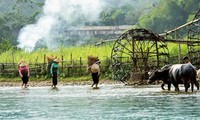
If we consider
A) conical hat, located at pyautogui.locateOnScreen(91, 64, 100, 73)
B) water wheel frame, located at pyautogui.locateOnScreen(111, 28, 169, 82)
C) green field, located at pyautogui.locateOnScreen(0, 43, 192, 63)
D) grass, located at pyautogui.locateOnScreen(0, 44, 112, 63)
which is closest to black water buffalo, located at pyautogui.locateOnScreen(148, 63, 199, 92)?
conical hat, located at pyautogui.locateOnScreen(91, 64, 100, 73)

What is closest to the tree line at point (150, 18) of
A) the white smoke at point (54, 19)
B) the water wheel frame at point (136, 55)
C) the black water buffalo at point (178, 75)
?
the white smoke at point (54, 19)

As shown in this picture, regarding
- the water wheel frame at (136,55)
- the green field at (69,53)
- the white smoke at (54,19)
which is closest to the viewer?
the water wheel frame at (136,55)

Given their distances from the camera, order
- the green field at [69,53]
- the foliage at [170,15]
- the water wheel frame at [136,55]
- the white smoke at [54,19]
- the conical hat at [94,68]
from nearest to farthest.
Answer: the conical hat at [94,68] → the water wheel frame at [136,55] → the green field at [69,53] → the white smoke at [54,19] → the foliage at [170,15]

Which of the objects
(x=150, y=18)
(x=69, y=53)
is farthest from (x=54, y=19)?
(x=69, y=53)

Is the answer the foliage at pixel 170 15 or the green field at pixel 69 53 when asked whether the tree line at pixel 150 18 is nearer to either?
the foliage at pixel 170 15

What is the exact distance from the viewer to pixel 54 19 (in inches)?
3100

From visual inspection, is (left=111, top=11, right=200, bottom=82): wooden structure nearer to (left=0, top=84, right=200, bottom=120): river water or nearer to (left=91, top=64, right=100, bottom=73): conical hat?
(left=91, top=64, right=100, bottom=73): conical hat

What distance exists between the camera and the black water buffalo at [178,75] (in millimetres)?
22891

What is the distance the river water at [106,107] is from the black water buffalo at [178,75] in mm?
532

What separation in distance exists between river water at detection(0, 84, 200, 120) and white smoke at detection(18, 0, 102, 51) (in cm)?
4076

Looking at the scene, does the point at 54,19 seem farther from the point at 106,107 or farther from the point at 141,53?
the point at 106,107

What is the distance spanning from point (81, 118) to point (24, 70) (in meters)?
15.4

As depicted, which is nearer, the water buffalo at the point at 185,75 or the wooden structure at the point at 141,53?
the water buffalo at the point at 185,75

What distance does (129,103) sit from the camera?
19891 mm
